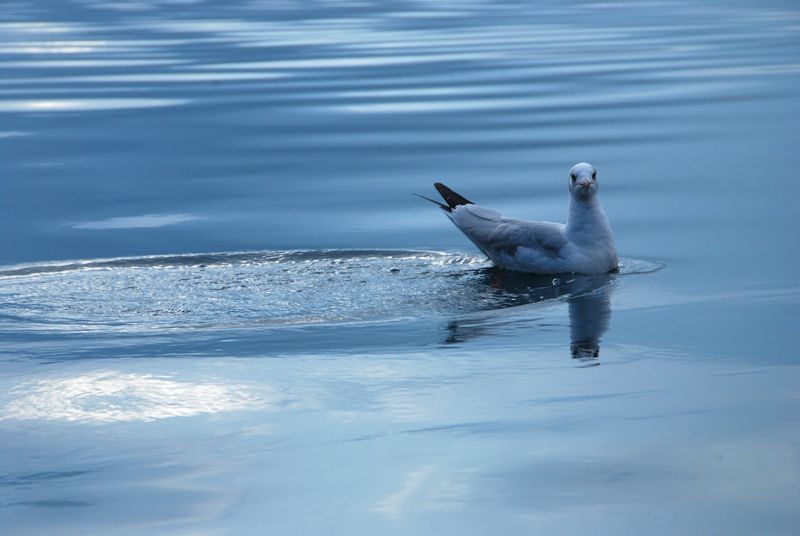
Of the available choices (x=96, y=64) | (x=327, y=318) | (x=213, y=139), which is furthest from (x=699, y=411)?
(x=96, y=64)

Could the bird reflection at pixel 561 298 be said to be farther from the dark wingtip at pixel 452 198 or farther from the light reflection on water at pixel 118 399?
the light reflection on water at pixel 118 399

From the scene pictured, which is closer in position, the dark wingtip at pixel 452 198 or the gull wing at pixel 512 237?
the gull wing at pixel 512 237

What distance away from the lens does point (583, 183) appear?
10055 millimetres

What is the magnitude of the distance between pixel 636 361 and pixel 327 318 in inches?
75.5

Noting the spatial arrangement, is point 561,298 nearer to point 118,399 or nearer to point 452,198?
point 452,198

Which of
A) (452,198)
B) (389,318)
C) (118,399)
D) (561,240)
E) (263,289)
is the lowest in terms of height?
(118,399)

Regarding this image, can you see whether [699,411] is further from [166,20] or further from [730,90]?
[166,20]

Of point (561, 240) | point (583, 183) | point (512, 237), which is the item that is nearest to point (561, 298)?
point (561, 240)

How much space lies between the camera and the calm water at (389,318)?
5.53 metres

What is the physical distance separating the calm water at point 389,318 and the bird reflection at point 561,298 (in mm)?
32

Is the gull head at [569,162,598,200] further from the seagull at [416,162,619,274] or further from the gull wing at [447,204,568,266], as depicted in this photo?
the gull wing at [447,204,568,266]

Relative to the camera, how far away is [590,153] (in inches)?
580

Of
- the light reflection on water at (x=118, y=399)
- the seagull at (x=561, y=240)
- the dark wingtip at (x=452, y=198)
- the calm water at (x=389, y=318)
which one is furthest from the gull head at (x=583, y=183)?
the light reflection on water at (x=118, y=399)

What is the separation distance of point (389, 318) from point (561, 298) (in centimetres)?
122
